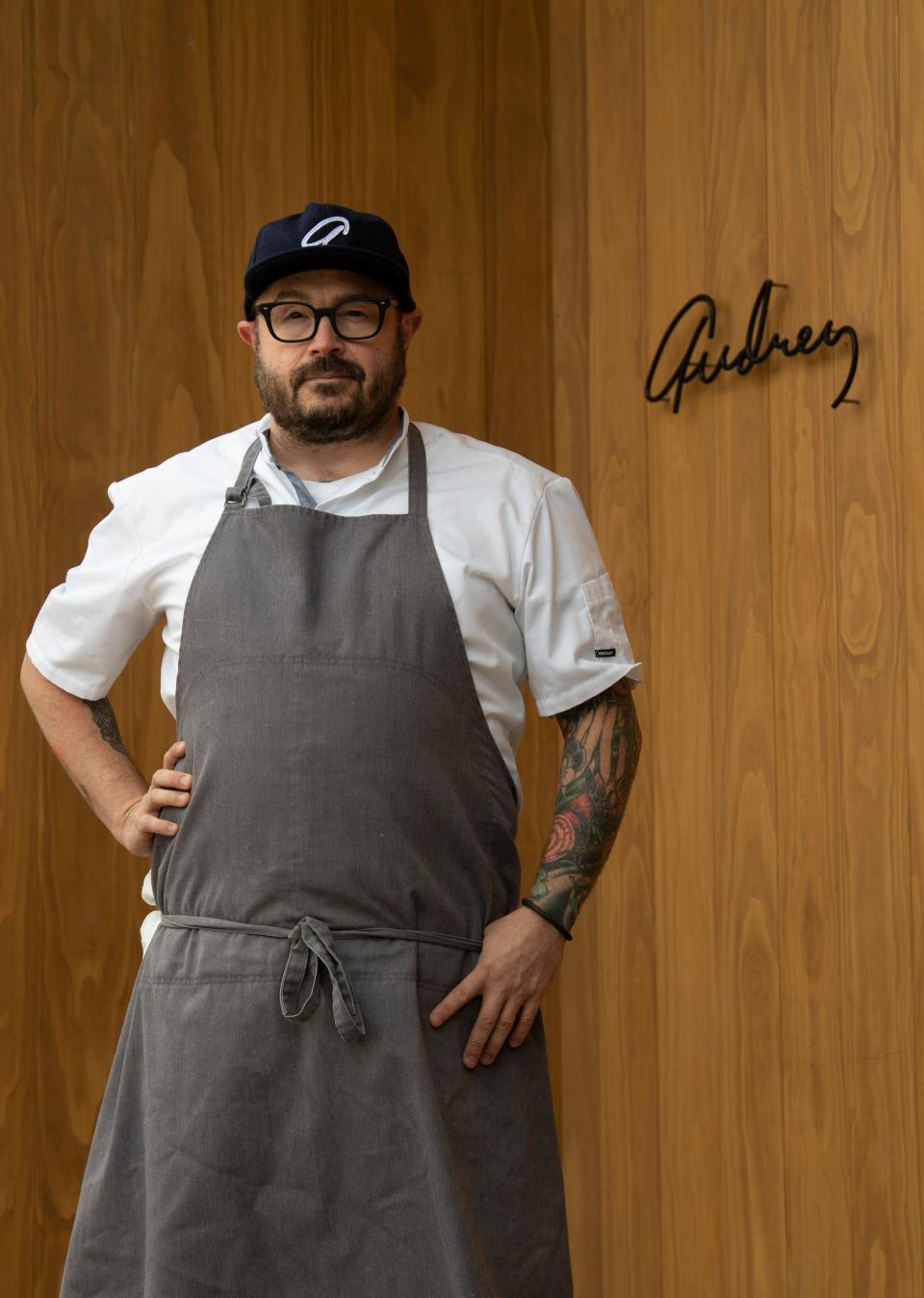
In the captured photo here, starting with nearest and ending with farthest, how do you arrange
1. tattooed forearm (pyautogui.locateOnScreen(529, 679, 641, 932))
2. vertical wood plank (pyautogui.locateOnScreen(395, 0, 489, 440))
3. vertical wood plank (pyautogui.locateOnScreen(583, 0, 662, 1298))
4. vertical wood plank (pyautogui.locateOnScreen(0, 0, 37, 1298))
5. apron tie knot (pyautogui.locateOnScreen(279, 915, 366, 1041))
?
apron tie knot (pyautogui.locateOnScreen(279, 915, 366, 1041)) → tattooed forearm (pyautogui.locateOnScreen(529, 679, 641, 932)) → vertical wood plank (pyautogui.locateOnScreen(0, 0, 37, 1298)) → vertical wood plank (pyautogui.locateOnScreen(583, 0, 662, 1298)) → vertical wood plank (pyautogui.locateOnScreen(395, 0, 489, 440))

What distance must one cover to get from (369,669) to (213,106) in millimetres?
1448

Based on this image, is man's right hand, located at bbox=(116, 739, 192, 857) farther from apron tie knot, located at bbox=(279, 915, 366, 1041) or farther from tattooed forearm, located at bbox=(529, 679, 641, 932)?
tattooed forearm, located at bbox=(529, 679, 641, 932)

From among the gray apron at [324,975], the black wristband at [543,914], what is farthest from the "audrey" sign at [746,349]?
the black wristband at [543,914]

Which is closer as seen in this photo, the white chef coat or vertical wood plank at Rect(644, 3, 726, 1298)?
the white chef coat

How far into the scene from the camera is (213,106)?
2.70 meters

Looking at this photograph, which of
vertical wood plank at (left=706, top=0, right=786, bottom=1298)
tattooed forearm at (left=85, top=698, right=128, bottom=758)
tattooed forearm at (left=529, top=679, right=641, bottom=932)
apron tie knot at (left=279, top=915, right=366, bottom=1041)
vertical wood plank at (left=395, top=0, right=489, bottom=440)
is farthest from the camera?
vertical wood plank at (left=395, top=0, right=489, bottom=440)

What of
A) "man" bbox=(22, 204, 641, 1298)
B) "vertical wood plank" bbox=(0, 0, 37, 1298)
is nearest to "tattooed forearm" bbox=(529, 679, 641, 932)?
"man" bbox=(22, 204, 641, 1298)

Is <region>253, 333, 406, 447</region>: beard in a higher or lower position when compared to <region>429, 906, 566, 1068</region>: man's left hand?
higher

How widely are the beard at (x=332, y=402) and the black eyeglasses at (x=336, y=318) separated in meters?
0.04

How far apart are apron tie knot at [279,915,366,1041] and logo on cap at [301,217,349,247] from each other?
73cm

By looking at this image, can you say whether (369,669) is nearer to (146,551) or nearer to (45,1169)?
(146,551)

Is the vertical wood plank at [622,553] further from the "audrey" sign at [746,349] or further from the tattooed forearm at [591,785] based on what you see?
the tattooed forearm at [591,785]

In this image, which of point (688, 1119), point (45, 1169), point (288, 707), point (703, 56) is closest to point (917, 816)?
point (688, 1119)

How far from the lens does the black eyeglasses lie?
69.4 inches
